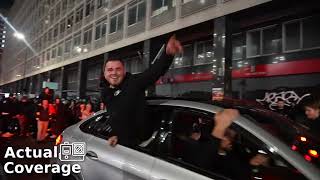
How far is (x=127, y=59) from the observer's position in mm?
30109

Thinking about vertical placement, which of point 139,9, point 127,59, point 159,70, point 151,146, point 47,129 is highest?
point 139,9

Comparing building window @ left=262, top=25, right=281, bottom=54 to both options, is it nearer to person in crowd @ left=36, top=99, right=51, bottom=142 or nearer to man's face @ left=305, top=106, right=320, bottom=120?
person in crowd @ left=36, top=99, right=51, bottom=142

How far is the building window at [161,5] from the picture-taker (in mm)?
20547

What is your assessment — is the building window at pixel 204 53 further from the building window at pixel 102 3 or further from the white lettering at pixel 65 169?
the white lettering at pixel 65 169

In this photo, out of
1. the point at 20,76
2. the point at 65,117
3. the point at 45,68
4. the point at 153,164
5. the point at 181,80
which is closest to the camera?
the point at 153,164

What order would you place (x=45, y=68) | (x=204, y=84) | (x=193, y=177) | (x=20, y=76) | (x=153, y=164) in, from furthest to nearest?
(x=20, y=76) < (x=45, y=68) < (x=204, y=84) < (x=153, y=164) < (x=193, y=177)

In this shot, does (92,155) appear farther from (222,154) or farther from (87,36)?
(87,36)

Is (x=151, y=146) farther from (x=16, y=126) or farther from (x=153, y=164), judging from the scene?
(x=16, y=126)

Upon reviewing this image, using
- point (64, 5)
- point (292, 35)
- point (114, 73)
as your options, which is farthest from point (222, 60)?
point (64, 5)

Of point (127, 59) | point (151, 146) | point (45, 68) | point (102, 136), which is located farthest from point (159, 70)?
point (45, 68)

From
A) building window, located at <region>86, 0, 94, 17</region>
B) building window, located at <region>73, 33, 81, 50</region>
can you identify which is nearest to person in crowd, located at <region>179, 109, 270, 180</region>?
building window, located at <region>86, 0, 94, 17</region>

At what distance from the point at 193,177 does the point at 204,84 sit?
18627mm

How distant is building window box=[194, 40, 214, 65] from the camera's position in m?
21.0

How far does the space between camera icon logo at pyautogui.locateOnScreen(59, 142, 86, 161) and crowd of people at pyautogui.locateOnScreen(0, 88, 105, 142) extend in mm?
8042
